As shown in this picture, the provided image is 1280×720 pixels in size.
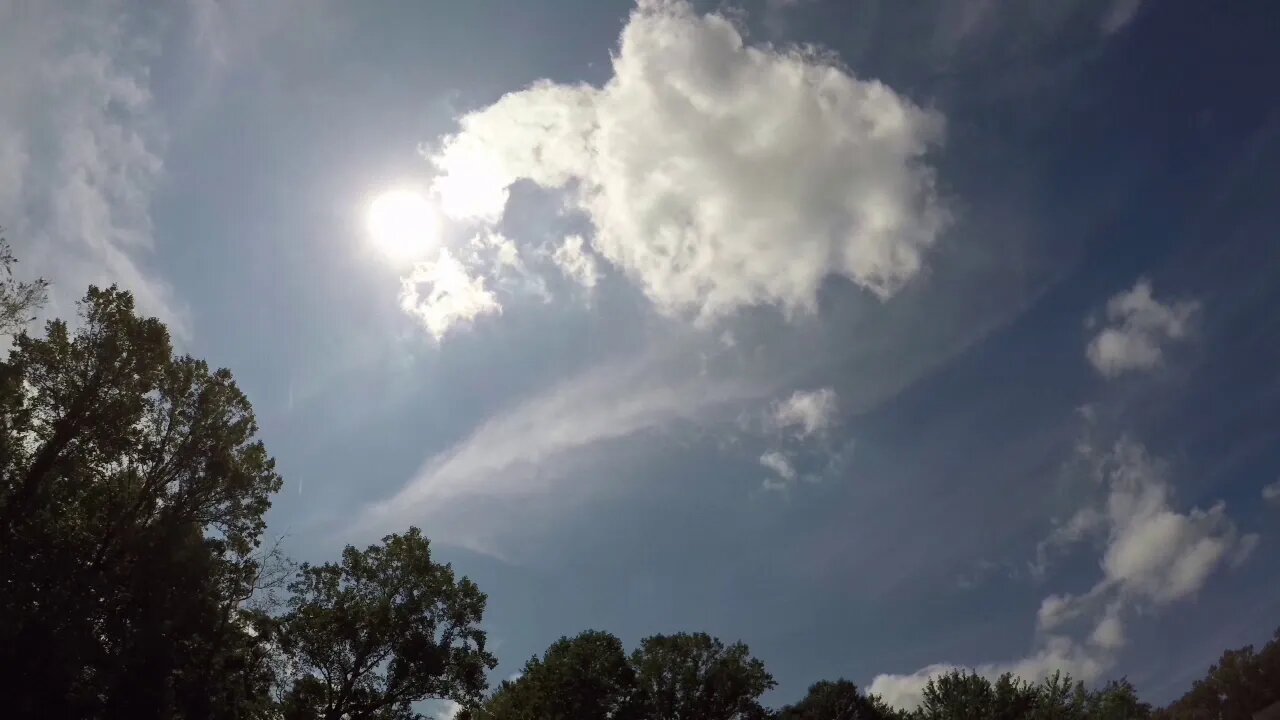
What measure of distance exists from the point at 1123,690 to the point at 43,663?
177 ft

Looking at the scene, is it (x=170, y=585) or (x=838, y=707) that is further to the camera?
(x=838, y=707)

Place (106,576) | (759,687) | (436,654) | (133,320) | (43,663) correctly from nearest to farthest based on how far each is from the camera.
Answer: (43,663)
(106,576)
(133,320)
(436,654)
(759,687)

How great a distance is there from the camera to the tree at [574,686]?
49.7 m

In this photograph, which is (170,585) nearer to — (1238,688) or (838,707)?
(838,707)

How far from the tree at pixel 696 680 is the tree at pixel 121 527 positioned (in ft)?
106

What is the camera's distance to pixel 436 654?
3522cm

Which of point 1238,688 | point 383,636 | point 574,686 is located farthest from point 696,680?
point 1238,688

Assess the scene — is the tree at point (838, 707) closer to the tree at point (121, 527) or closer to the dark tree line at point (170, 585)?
the dark tree line at point (170, 585)

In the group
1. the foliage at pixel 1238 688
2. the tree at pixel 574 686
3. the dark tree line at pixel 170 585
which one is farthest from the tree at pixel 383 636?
the foliage at pixel 1238 688

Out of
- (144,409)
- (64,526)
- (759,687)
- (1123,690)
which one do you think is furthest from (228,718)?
(1123,690)

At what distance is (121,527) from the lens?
91.1 feet

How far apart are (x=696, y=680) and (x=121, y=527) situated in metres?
42.8

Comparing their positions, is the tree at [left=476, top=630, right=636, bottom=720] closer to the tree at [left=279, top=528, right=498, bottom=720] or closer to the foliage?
the tree at [left=279, top=528, right=498, bottom=720]

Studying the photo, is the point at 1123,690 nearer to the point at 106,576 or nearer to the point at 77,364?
the point at 106,576
